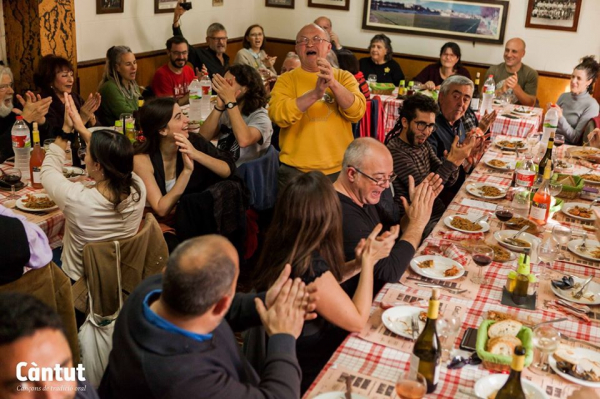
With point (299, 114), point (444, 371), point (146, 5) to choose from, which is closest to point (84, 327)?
point (444, 371)

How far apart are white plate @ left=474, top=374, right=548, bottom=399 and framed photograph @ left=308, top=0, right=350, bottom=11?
7.16 m

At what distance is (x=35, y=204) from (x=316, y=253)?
1.66 metres

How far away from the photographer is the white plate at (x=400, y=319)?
2.18m

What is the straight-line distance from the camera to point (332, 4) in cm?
849

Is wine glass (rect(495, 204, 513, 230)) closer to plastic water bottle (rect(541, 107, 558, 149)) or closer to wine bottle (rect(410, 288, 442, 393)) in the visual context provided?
wine bottle (rect(410, 288, 442, 393))

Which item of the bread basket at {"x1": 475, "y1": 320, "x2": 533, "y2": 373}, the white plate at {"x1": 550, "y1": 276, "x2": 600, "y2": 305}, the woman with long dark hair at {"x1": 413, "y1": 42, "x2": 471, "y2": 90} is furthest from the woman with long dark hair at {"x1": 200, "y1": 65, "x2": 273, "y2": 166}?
the woman with long dark hair at {"x1": 413, "y1": 42, "x2": 471, "y2": 90}

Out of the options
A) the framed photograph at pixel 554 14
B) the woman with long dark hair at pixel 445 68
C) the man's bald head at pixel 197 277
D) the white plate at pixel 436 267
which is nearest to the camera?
the man's bald head at pixel 197 277

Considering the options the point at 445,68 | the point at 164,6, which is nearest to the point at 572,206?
the point at 445,68

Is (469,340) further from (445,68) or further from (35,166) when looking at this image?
(445,68)

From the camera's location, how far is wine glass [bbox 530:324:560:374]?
6.64ft

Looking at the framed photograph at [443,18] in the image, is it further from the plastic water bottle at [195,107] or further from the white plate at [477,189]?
the white plate at [477,189]

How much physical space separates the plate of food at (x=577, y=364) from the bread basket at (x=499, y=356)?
0.08 metres

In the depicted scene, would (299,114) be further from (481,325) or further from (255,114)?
(481,325)

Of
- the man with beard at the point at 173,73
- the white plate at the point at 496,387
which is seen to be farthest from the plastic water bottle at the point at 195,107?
the white plate at the point at 496,387
